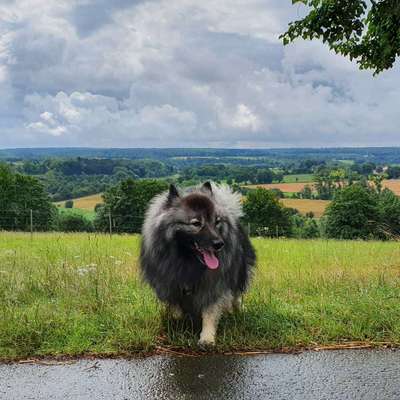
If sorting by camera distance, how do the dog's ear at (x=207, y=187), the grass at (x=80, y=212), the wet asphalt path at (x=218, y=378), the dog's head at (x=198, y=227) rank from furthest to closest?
the grass at (x=80, y=212), the dog's ear at (x=207, y=187), the dog's head at (x=198, y=227), the wet asphalt path at (x=218, y=378)

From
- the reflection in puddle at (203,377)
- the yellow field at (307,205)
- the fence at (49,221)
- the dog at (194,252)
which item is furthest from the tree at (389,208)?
the reflection in puddle at (203,377)

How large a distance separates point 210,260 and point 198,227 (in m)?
0.36

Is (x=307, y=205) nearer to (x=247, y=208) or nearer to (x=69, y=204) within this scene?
(x=247, y=208)

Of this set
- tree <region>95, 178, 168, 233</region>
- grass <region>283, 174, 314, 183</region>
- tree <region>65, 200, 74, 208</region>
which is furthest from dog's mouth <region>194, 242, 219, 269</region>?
grass <region>283, 174, 314, 183</region>

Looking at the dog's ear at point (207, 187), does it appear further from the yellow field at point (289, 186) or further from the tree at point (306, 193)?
the tree at point (306, 193)

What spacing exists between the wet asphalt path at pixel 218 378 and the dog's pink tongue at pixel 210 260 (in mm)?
892

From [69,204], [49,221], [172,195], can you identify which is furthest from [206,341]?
[69,204]

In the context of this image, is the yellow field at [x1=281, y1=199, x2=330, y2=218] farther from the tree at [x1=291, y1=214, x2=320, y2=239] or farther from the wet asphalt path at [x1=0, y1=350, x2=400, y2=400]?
the wet asphalt path at [x1=0, y1=350, x2=400, y2=400]

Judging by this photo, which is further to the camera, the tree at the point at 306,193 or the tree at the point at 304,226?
the tree at the point at 306,193

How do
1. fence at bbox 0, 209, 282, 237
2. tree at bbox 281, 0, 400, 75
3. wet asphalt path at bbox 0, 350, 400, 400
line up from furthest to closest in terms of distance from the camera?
fence at bbox 0, 209, 282, 237, tree at bbox 281, 0, 400, 75, wet asphalt path at bbox 0, 350, 400, 400

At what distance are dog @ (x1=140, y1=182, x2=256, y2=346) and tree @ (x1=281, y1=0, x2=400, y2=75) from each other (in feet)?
13.5

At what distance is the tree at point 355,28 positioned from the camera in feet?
25.9

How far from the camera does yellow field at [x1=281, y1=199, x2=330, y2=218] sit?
211 ft

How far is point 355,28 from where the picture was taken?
8391mm
